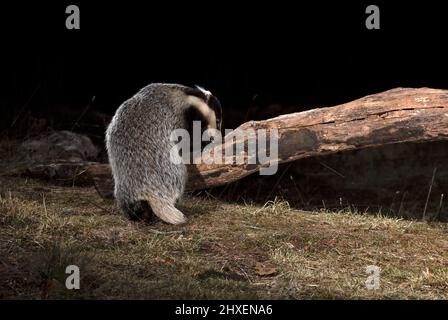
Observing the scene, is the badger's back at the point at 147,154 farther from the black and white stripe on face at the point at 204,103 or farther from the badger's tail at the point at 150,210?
the black and white stripe on face at the point at 204,103

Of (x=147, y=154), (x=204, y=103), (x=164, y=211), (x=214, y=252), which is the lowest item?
(x=214, y=252)

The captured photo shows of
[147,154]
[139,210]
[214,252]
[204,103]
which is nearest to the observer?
[214,252]

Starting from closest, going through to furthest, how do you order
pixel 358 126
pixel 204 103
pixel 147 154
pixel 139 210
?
1. pixel 139 210
2. pixel 147 154
3. pixel 358 126
4. pixel 204 103

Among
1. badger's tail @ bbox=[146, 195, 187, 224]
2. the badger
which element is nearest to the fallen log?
the badger

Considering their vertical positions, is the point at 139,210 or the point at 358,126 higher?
the point at 358,126

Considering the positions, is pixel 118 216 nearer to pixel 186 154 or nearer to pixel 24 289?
pixel 186 154

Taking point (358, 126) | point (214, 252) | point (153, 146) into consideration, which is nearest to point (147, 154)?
point (153, 146)

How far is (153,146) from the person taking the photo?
22.6 ft

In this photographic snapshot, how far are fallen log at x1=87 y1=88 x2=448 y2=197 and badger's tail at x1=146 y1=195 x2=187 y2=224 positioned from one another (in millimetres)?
1004

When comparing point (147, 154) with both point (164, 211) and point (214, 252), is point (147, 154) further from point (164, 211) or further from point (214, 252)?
point (214, 252)

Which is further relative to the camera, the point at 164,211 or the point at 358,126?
the point at 358,126

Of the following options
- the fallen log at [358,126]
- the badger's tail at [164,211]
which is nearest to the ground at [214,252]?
the badger's tail at [164,211]

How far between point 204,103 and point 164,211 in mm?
1449

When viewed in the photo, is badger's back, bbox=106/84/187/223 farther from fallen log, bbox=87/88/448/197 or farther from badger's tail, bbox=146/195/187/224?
fallen log, bbox=87/88/448/197
